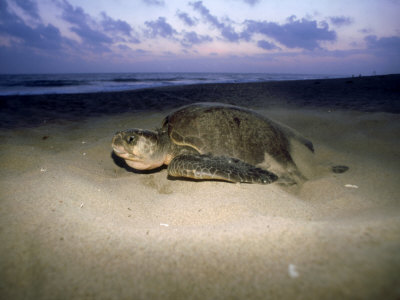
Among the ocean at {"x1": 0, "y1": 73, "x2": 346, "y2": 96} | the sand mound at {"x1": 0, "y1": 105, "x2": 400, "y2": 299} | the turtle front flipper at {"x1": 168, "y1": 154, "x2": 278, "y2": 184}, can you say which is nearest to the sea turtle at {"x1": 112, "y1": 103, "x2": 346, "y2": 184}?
the turtle front flipper at {"x1": 168, "y1": 154, "x2": 278, "y2": 184}

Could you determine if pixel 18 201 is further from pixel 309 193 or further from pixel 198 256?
pixel 309 193

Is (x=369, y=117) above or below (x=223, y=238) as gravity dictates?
above

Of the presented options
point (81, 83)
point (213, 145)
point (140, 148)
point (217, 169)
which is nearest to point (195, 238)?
point (217, 169)

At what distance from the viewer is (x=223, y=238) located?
44.1 inches

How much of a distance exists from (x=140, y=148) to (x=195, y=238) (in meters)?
1.82

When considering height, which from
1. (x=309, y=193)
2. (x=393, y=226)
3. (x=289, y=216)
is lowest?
(x=309, y=193)

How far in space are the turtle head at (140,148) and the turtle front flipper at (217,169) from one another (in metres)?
0.37

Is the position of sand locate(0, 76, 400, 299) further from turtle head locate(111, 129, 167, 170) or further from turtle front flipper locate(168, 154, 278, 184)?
turtle head locate(111, 129, 167, 170)

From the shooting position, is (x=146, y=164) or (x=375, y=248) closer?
(x=375, y=248)

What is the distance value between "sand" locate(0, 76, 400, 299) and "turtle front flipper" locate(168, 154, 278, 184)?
0.12 meters

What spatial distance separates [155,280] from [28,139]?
447 centimetres

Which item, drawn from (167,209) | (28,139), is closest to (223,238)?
(167,209)

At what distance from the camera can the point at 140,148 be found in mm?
2709

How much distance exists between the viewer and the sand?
0.76 metres
